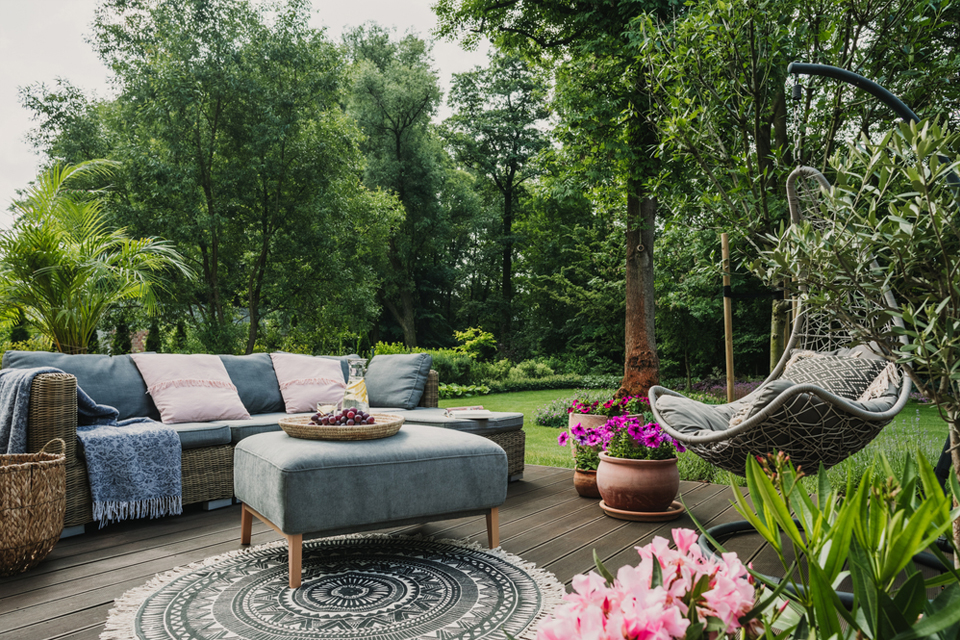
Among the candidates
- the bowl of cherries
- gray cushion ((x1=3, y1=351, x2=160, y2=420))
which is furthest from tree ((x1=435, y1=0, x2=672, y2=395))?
gray cushion ((x1=3, y1=351, x2=160, y2=420))

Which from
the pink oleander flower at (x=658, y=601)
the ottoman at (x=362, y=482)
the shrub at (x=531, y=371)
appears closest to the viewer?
the pink oleander flower at (x=658, y=601)

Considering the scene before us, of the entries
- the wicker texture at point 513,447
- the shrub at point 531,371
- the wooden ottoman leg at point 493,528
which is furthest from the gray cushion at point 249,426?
the shrub at point 531,371

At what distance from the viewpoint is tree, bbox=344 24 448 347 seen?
1555 cm

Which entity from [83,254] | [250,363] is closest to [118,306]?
[83,254]

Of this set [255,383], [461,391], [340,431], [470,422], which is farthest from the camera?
[461,391]

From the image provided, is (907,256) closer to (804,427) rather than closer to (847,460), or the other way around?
(804,427)

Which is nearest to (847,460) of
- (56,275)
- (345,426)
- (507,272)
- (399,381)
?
(399,381)

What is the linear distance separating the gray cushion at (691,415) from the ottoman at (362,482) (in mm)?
786

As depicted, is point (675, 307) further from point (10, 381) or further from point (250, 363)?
point (10, 381)

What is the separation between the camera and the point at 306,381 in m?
4.21

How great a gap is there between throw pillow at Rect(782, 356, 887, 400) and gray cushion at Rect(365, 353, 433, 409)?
7.79 feet

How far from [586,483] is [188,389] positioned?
2.41 m

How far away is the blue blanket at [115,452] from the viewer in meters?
2.76

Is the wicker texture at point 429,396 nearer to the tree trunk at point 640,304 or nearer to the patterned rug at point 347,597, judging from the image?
the patterned rug at point 347,597
